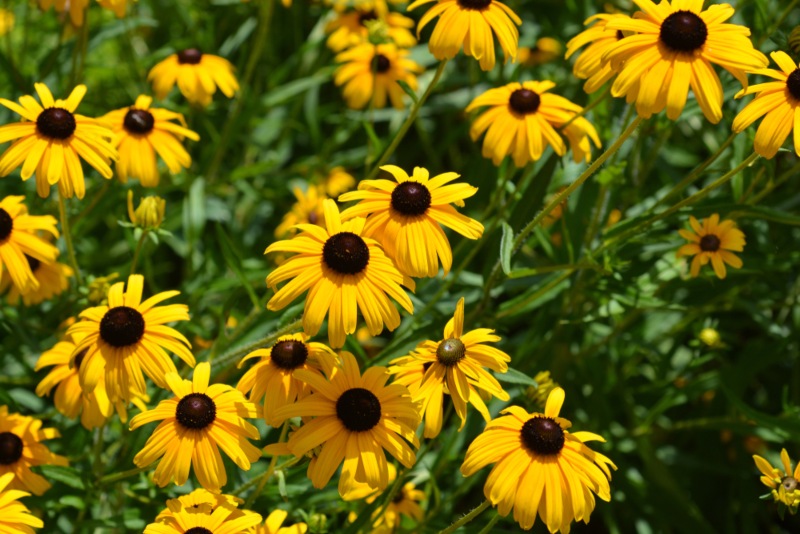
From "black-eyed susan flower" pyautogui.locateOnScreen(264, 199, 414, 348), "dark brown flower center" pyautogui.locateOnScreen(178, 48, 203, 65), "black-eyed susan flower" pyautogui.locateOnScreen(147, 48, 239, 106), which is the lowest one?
"black-eyed susan flower" pyautogui.locateOnScreen(264, 199, 414, 348)

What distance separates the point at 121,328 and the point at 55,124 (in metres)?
0.59

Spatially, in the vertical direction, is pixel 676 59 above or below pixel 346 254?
above

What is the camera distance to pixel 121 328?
2064 millimetres

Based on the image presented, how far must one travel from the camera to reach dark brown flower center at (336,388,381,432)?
189cm

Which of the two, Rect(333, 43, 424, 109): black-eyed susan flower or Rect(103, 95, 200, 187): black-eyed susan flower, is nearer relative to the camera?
Rect(103, 95, 200, 187): black-eyed susan flower

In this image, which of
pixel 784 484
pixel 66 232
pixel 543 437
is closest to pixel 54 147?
pixel 66 232

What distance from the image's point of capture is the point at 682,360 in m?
3.62

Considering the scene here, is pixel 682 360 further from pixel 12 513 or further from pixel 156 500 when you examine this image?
pixel 12 513

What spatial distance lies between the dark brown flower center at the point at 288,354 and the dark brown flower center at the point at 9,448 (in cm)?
73

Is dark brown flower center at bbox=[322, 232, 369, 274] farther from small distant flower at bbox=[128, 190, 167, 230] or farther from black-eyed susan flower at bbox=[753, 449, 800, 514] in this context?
black-eyed susan flower at bbox=[753, 449, 800, 514]

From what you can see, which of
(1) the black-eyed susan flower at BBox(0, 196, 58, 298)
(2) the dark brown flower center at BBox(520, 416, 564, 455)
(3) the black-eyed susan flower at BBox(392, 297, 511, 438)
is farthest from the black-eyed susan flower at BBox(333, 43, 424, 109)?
(2) the dark brown flower center at BBox(520, 416, 564, 455)

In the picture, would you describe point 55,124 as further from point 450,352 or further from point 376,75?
point 376,75

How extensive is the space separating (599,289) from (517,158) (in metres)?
0.44

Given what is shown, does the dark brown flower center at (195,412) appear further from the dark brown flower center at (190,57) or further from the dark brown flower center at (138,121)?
the dark brown flower center at (190,57)
